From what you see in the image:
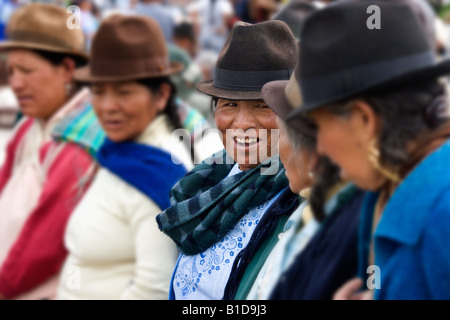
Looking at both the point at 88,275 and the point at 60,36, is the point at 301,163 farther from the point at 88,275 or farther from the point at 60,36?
the point at 60,36

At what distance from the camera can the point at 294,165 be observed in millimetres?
1817

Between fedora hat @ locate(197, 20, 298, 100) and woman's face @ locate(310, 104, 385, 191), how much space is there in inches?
35.5

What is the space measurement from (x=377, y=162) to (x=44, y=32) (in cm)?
311

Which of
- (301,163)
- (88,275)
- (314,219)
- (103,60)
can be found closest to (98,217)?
(88,275)

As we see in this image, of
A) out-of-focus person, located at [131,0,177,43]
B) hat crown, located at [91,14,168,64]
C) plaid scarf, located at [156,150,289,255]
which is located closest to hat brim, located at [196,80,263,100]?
plaid scarf, located at [156,150,289,255]

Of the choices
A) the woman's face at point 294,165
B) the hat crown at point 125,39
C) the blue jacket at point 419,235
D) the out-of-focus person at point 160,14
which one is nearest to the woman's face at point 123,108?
the hat crown at point 125,39

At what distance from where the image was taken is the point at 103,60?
321cm

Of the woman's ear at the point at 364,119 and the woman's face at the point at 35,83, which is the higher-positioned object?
the woman's ear at the point at 364,119

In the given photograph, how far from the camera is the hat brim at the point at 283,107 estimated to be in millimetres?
1485

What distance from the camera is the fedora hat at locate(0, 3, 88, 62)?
12.9 feet

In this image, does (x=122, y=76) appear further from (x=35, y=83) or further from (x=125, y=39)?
(x=35, y=83)

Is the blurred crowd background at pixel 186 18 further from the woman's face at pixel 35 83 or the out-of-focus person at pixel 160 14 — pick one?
the woman's face at pixel 35 83

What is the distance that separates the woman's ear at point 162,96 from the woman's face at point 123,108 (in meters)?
0.05

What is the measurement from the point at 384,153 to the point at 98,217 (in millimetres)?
1954
